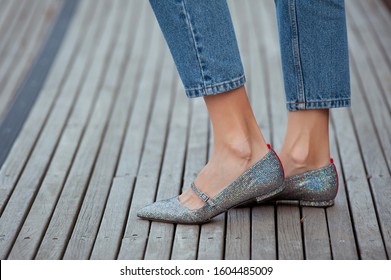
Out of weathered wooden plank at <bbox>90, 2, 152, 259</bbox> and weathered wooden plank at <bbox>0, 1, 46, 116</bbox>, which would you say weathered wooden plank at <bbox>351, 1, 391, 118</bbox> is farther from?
weathered wooden plank at <bbox>0, 1, 46, 116</bbox>

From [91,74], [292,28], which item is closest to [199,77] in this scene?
[292,28]

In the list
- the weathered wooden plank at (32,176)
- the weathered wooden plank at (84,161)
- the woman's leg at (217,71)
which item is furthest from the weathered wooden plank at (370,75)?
the weathered wooden plank at (32,176)

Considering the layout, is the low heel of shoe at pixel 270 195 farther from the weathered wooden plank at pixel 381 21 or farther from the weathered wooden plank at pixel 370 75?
the weathered wooden plank at pixel 381 21

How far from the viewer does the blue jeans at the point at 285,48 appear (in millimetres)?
1526

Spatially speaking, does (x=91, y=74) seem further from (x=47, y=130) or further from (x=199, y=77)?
(x=199, y=77)

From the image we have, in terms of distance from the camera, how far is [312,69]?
1645 mm

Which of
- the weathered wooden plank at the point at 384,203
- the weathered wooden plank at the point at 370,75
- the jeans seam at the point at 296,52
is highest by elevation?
the jeans seam at the point at 296,52

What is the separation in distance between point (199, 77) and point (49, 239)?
466 mm

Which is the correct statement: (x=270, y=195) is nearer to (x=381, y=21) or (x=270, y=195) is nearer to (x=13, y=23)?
(x=381, y=21)

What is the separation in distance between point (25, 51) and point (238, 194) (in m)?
1.78

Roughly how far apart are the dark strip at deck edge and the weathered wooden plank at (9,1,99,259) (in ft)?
0.39

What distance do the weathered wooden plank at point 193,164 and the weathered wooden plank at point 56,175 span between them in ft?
0.98

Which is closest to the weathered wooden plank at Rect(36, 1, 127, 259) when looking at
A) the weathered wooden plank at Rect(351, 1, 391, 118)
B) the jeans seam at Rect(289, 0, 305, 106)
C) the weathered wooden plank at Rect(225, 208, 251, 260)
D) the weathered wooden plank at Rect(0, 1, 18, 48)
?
the weathered wooden plank at Rect(225, 208, 251, 260)

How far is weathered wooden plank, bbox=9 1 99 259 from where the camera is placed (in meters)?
1.59
